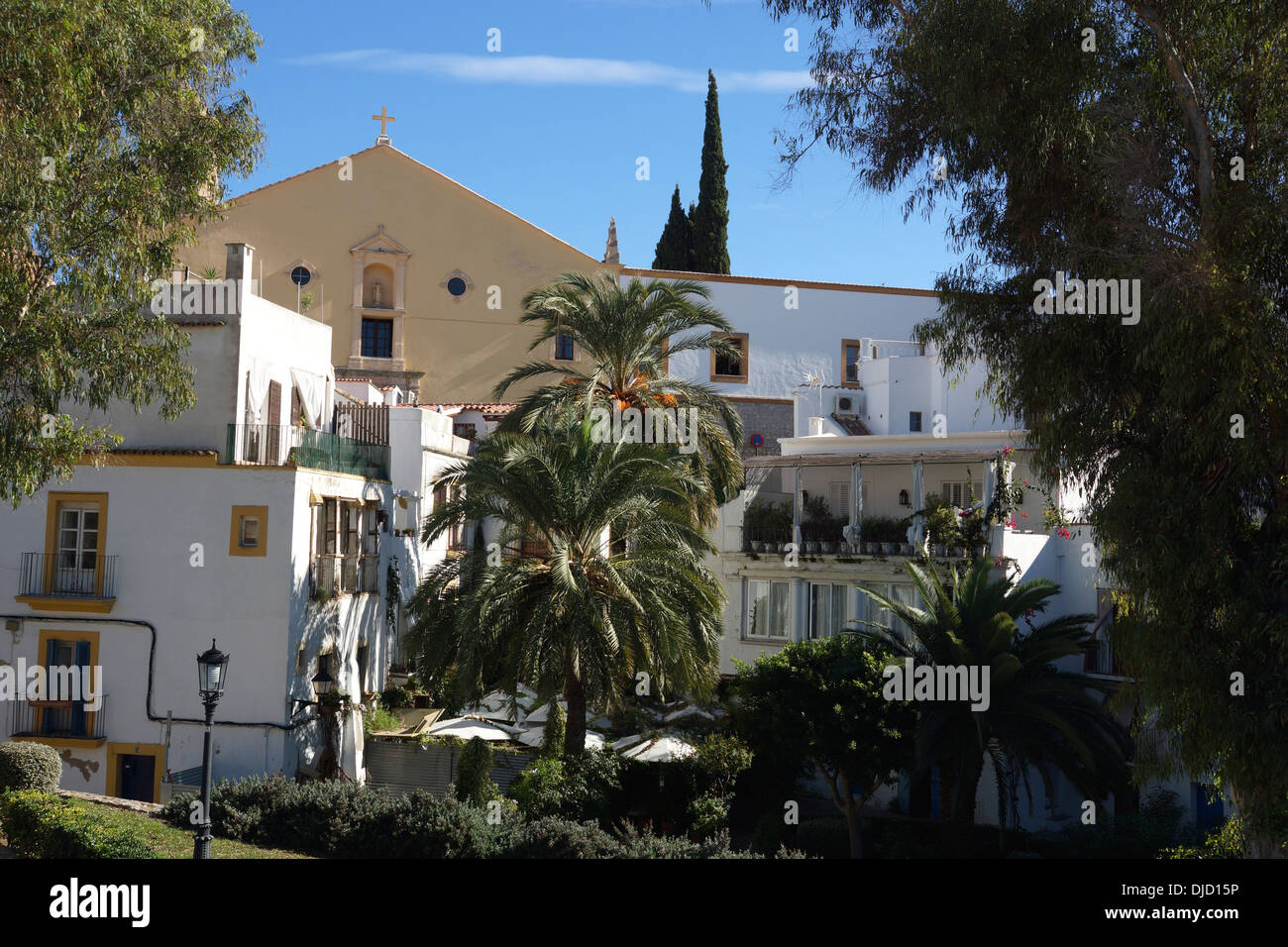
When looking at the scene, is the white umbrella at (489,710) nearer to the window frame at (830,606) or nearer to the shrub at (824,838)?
the shrub at (824,838)

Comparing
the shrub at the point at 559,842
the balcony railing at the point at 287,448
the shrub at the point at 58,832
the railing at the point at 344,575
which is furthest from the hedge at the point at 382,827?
the balcony railing at the point at 287,448

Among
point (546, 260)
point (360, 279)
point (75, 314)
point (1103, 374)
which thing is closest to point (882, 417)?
point (546, 260)

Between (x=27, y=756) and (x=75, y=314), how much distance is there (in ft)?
20.3

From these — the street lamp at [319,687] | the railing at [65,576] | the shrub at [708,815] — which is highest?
the railing at [65,576]

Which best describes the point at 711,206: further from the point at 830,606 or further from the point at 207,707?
the point at 207,707

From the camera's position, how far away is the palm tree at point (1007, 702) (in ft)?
67.8

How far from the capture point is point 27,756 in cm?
1673

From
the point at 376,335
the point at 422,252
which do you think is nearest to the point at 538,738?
the point at 376,335

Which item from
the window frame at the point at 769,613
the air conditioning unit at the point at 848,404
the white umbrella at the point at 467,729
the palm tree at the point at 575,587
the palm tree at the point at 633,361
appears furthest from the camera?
the air conditioning unit at the point at 848,404

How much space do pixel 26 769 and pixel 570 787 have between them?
25.7ft

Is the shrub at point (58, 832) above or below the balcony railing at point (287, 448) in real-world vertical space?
below

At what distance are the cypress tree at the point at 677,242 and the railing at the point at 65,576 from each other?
2740 centimetres

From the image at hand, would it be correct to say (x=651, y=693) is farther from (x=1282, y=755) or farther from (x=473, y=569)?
(x=1282, y=755)

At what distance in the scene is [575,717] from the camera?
20.1m
